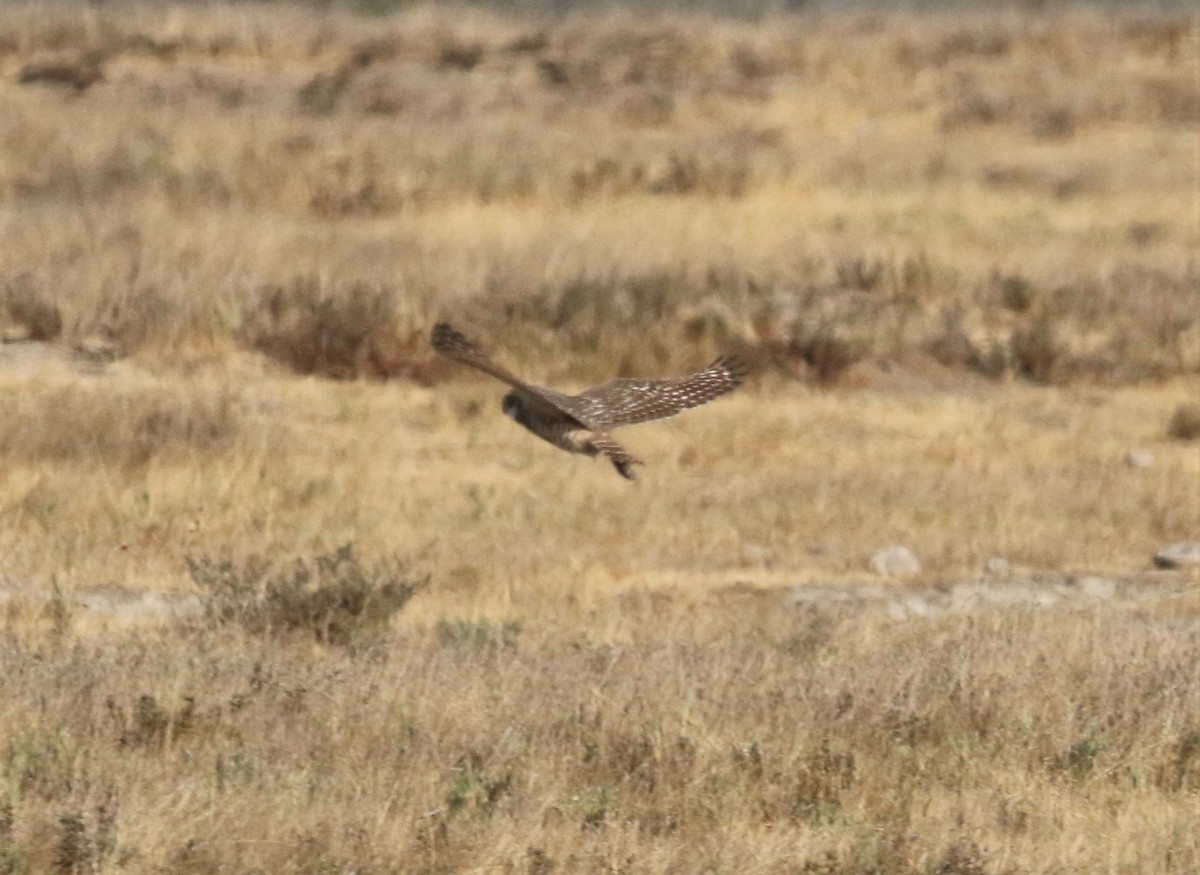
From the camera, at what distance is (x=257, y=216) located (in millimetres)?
20984

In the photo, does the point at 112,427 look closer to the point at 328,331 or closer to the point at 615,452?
the point at 328,331

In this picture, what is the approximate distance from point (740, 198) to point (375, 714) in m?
16.0

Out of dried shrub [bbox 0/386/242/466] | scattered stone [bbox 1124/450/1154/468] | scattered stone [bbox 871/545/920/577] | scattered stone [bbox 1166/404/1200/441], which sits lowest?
scattered stone [bbox 871/545/920/577]

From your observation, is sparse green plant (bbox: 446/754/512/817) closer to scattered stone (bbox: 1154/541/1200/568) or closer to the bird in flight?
the bird in flight

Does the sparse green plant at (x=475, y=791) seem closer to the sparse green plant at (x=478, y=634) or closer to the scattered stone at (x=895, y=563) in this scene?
the sparse green plant at (x=478, y=634)

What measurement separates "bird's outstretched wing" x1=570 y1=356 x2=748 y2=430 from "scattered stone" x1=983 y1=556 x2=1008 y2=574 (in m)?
3.91

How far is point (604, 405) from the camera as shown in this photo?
26.4 feet

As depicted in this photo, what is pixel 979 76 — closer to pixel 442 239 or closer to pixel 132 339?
pixel 442 239

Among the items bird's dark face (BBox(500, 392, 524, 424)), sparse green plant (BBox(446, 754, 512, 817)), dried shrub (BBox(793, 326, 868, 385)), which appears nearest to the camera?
sparse green plant (BBox(446, 754, 512, 817))

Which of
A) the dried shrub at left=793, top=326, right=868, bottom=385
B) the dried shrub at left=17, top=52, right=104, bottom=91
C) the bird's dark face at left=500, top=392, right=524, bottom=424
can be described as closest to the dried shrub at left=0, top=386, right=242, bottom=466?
the dried shrub at left=793, top=326, right=868, bottom=385

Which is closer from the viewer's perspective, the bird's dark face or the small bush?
the bird's dark face

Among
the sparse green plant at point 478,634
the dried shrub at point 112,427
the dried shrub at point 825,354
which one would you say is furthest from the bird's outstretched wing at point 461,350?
the dried shrub at point 825,354

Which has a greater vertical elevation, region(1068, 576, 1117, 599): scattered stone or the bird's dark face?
the bird's dark face

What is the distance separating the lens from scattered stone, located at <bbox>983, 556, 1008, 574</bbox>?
12.3 metres
